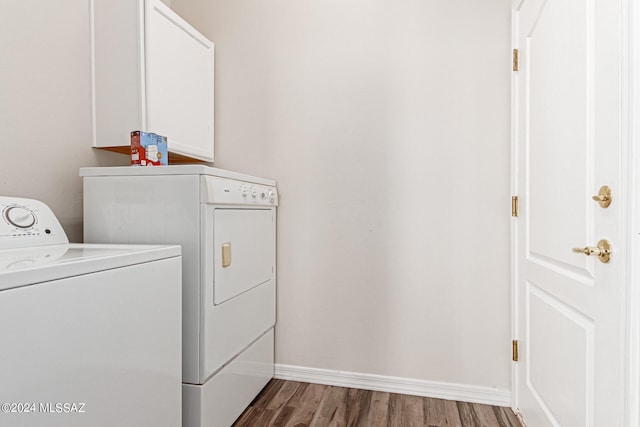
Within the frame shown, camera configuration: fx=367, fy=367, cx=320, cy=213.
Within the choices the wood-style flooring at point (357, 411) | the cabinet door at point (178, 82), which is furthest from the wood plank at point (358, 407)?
the cabinet door at point (178, 82)

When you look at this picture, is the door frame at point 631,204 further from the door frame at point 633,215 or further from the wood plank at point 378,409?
the wood plank at point 378,409

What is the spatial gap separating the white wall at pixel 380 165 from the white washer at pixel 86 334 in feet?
3.37

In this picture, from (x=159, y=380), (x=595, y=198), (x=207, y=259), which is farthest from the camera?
(x=207, y=259)

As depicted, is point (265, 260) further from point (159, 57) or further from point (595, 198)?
point (595, 198)

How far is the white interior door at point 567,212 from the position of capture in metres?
0.98

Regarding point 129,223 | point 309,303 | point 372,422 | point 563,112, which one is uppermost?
point 563,112

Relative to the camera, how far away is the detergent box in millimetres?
1564

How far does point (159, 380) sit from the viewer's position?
3.80 ft

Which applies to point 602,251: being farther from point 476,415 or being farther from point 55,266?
point 55,266

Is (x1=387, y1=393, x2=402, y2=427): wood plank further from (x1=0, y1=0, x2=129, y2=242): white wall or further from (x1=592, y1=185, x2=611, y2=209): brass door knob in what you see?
(x1=0, y1=0, x2=129, y2=242): white wall

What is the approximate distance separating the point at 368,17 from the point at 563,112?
48.2 inches

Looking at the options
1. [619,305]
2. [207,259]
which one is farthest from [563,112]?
[207,259]

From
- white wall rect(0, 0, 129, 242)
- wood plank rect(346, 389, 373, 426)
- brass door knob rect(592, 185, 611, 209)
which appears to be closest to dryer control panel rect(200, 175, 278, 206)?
white wall rect(0, 0, 129, 242)

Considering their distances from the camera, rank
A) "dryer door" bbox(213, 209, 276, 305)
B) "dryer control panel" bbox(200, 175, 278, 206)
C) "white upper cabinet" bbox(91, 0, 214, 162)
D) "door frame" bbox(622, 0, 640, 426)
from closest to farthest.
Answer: "door frame" bbox(622, 0, 640, 426) → "dryer control panel" bbox(200, 175, 278, 206) → "dryer door" bbox(213, 209, 276, 305) → "white upper cabinet" bbox(91, 0, 214, 162)
